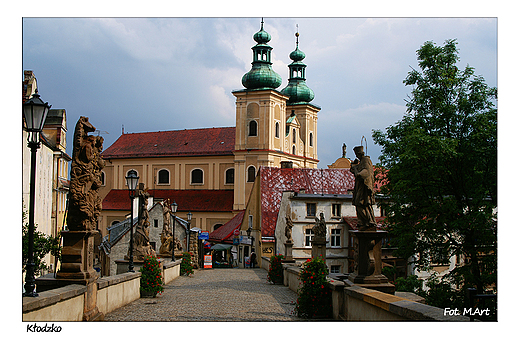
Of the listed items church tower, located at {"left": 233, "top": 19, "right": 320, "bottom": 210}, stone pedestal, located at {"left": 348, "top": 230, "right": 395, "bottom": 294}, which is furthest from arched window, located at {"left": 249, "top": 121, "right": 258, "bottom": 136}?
stone pedestal, located at {"left": 348, "top": 230, "right": 395, "bottom": 294}

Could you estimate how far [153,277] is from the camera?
14.5m

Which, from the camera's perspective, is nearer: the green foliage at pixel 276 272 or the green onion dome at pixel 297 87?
the green foliage at pixel 276 272

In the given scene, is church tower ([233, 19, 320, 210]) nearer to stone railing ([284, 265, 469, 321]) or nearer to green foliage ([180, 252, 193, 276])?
green foliage ([180, 252, 193, 276])

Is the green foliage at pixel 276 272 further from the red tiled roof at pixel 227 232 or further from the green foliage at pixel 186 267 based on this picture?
the red tiled roof at pixel 227 232

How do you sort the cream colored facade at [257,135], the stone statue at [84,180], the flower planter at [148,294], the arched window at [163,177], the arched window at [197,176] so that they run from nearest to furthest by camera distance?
the stone statue at [84,180] → the flower planter at [148,294] → the cream colored facade at [257,135] → the arched window at [197,176] → the arched window at [163,177]

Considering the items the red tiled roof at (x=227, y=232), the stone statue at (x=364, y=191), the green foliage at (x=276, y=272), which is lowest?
the red tiled roof at (x=227, y=232)

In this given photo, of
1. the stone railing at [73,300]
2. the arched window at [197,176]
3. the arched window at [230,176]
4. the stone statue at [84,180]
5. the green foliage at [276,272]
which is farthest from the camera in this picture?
the arched window at [197,176]

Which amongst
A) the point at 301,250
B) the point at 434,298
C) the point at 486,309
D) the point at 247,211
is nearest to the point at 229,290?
A: the point at 434,298

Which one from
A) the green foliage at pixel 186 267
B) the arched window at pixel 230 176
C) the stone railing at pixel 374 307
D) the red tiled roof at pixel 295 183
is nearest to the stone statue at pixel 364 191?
the stone railing at pixel 374 307

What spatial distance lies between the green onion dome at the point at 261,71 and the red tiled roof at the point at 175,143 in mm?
10006

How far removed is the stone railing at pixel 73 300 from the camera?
6719 mm

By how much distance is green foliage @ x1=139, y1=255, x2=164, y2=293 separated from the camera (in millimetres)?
14383

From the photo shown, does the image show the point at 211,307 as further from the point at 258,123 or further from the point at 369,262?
the point at 258,123

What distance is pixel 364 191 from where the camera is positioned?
31.1ft
